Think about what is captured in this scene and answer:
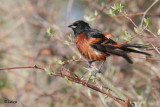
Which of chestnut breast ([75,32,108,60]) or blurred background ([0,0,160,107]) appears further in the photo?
blurred background ([0,0,160,107])

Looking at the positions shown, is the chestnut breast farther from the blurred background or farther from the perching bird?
the blurred background

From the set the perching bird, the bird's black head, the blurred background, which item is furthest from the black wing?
the blurred background

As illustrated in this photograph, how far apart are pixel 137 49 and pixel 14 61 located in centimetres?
404

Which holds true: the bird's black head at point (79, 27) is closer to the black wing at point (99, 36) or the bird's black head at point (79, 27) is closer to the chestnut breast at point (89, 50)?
the black wing at point (99, 36)

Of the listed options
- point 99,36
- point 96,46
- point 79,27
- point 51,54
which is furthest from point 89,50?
point 51,54

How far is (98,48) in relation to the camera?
3008 millimetres

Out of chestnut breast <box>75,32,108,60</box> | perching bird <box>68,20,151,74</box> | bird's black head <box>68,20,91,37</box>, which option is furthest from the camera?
bird's black head <box>68,20,91,37</box>

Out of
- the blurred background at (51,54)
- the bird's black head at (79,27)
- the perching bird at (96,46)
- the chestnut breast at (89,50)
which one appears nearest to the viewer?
the perching bird at (96,46)

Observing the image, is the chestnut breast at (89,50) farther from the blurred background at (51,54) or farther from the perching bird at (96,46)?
the blurred background at (51,54)

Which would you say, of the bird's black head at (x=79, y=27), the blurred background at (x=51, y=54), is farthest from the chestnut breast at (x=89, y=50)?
the blurred background at (x=51, y=54)

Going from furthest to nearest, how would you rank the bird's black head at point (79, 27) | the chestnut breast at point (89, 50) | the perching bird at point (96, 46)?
the bird's black head at point (79, 27) < the chestnut breast at point (89, 50) < the perching bird at point (96, 46)

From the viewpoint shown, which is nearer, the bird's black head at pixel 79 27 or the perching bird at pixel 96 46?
the perching bird at pixel 96 46

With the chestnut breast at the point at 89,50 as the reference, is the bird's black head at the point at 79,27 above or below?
above

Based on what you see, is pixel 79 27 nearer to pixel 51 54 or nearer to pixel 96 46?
pixel 96 46
